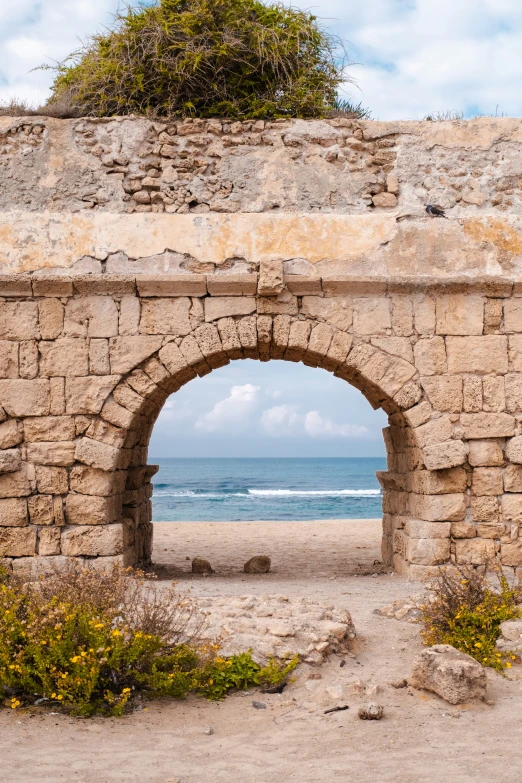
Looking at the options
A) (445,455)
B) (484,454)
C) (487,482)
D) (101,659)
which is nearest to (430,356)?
(445,455)

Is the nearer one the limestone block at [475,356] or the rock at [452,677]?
the rock at [452,677]

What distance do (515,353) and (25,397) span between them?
4935mm

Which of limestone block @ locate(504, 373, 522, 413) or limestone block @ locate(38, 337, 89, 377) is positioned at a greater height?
limestone block @ locate(38, 337, 89, 377)

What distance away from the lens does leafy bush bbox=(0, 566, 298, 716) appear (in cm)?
454

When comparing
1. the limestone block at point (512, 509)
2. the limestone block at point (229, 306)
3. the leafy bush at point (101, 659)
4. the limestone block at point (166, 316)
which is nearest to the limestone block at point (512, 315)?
the limestone block at point (512, 509)

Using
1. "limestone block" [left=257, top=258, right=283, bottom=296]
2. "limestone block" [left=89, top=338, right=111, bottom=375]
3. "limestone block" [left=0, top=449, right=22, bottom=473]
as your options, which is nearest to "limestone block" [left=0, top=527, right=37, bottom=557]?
"limestone block" [left=0, top=449, right=22, bottom=473]

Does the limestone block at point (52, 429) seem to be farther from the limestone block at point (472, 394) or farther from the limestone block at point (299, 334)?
the limestone block at point (472, 394)

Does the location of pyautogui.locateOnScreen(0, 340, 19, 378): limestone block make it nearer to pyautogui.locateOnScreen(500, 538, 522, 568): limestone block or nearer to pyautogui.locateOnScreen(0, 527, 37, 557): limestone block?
pyautogui.locateOnScreen(0, 527, 37, 557): limestone block

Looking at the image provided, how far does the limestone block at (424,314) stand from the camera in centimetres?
780

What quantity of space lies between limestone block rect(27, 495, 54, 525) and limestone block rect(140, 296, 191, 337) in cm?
191

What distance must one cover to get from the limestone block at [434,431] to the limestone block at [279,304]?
175 centimetres

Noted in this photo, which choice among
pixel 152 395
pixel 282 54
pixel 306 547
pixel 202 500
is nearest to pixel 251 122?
pixel 282 54

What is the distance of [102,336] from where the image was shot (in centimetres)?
769

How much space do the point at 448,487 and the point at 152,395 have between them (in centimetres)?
310
